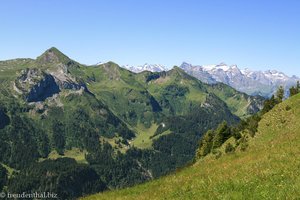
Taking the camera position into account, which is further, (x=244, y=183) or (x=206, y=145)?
(x=206, y=145)

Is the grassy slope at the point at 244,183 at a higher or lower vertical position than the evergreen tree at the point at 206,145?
higher

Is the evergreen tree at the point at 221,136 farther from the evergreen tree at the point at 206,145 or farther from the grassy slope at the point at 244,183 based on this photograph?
the grassy slope at the point at 244,183

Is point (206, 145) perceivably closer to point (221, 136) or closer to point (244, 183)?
point (221, 136)

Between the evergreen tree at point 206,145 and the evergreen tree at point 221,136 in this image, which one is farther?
the evergreen tree at point 206,145

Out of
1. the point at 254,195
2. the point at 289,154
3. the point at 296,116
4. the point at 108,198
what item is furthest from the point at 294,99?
the point at 254,195

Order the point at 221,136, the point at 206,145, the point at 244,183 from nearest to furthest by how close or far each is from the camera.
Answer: the point at 244,183
the point at 221,136
the point at 206,145

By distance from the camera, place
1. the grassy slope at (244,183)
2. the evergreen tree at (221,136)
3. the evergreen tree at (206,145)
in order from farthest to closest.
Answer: the evergreen tree at (206,145) < the evergreen tree at (221,136) < the grassy slope at (244,183)

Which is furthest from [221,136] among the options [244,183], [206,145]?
[244,183]

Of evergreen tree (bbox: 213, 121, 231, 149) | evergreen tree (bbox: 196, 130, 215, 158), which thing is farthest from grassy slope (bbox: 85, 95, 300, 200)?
evergreen tree (bbox: 196, 130, 215, 158)

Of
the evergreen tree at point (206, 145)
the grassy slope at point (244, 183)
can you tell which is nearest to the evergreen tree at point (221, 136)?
the evergreen tree at point (206, 145)

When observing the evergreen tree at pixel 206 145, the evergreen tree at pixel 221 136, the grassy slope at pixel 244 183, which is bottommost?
the evergreen tree at pixel 206 145

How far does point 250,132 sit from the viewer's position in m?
66.7

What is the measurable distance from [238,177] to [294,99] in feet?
167

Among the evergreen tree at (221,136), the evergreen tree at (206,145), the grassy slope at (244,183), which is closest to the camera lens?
the grassy slope at (244,183)
